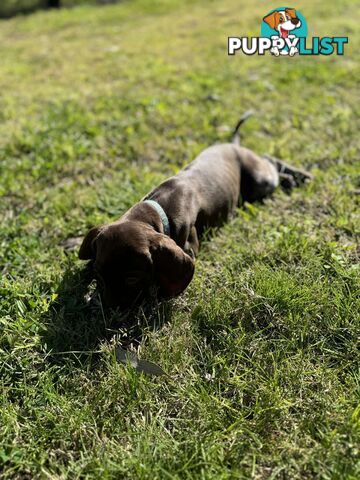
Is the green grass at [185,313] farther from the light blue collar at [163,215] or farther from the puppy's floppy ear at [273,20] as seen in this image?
the puppy's floppy ear at [273,20]

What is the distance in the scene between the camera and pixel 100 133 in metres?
6.43

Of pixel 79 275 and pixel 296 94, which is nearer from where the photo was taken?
pixel 79 275

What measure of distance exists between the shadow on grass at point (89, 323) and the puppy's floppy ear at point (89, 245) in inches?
10.7

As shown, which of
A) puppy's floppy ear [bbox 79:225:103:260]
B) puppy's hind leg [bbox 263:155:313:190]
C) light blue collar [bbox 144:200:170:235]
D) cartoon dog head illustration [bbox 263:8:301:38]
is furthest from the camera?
cartoon dog head illustration [bbox 263:8:301:38]

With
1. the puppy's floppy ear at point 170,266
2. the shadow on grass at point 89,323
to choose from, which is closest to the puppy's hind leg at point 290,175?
the puppy's floppy ear at point 170,266

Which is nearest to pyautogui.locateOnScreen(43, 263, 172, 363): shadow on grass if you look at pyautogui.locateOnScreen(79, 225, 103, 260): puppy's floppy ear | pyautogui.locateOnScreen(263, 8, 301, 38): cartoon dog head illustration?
pyautogui.locateOnScreen(79, 225, 103, 260): puppy's floppy ear

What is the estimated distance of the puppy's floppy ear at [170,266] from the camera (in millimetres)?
3230

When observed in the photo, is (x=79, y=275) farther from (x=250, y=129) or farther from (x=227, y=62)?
(x=227, y=62)

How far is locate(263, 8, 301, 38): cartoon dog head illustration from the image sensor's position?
9469mm

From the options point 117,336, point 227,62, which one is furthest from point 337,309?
point 227,62

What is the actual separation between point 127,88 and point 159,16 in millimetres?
7873

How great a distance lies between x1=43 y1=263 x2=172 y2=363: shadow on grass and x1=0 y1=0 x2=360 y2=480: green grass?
0.05ft

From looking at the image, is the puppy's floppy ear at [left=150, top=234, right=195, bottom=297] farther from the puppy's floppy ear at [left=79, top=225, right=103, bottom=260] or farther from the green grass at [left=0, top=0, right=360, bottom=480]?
the puppy's floppy ear at [left=79, top=225, right=103, bottom=260]

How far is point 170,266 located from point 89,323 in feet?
2.46
